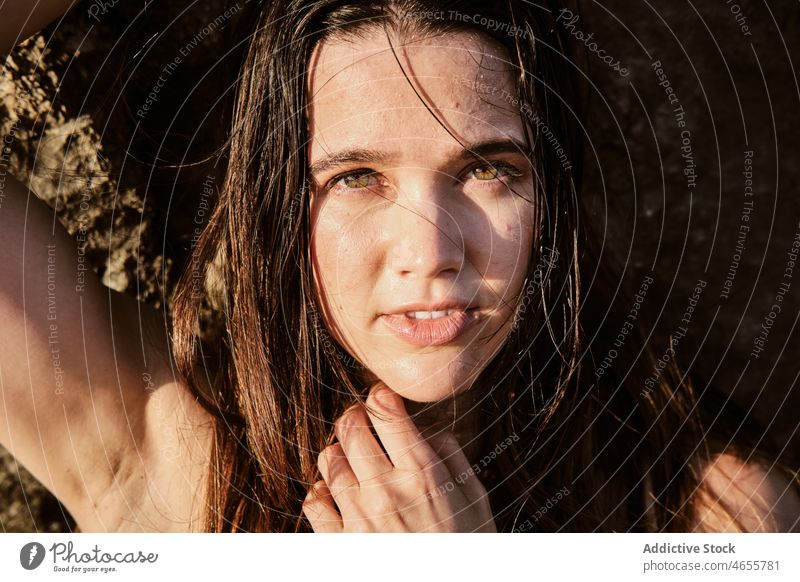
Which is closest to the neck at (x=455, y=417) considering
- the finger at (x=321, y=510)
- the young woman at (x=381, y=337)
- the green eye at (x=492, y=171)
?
the young woman at (x=381, y=337)

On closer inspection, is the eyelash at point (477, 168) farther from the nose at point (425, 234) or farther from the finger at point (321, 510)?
the finger at point (321, 510)

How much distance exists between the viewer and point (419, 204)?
671 mm

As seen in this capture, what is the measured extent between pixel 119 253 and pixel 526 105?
503mm

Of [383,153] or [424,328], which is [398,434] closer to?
[424,328]

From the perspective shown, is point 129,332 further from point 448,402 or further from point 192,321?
point 448,402

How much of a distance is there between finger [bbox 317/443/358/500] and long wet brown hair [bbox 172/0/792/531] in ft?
0.08

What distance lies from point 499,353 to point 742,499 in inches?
11.6

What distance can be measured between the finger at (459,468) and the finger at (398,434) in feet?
0.04

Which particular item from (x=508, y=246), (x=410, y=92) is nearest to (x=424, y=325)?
(x=508, y=246)

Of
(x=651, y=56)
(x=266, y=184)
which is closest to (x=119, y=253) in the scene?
(x=266, y=184)

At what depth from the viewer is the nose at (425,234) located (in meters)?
0.67

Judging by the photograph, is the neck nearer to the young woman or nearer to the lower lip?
the young woman

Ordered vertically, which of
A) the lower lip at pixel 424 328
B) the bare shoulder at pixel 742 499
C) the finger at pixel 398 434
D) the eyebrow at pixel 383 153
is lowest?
the bare shoulder at pixel 742 499
